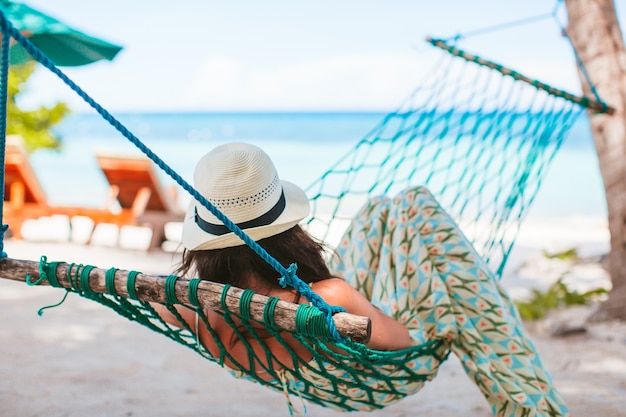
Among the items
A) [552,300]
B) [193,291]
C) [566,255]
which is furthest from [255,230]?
[566,255]

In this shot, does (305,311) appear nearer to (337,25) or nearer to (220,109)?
(337,25)

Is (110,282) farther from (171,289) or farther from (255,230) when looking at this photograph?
(255,230)

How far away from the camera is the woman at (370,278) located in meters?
1.24

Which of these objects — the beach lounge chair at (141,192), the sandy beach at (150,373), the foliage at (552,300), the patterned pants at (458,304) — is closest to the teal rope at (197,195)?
the patterned pants at (458,304)

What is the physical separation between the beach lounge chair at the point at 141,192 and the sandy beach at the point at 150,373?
119 cm

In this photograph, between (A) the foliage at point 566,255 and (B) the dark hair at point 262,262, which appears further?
(A) the foliage at point 566,255

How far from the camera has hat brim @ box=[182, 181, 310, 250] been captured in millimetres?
1226

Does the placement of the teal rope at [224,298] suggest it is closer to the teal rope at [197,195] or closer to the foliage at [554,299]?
the teal rope at [197,195]

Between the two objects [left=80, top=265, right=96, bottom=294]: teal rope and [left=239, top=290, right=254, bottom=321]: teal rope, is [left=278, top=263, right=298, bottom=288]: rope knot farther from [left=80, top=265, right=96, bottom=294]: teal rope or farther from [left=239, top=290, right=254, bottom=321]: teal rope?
[left=80, top=265, right=96, bottom=294]: teal rope

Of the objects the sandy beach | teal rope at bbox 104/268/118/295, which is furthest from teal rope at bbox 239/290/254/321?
the sandy beach

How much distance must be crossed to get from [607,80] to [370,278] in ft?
4.39

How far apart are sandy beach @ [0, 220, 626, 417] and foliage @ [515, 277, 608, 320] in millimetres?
66

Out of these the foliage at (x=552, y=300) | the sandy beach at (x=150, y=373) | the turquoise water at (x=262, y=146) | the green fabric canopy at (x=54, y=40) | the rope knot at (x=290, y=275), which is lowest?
the turquoise water at (x=262, y=146)

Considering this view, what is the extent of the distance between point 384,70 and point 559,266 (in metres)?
36.5
